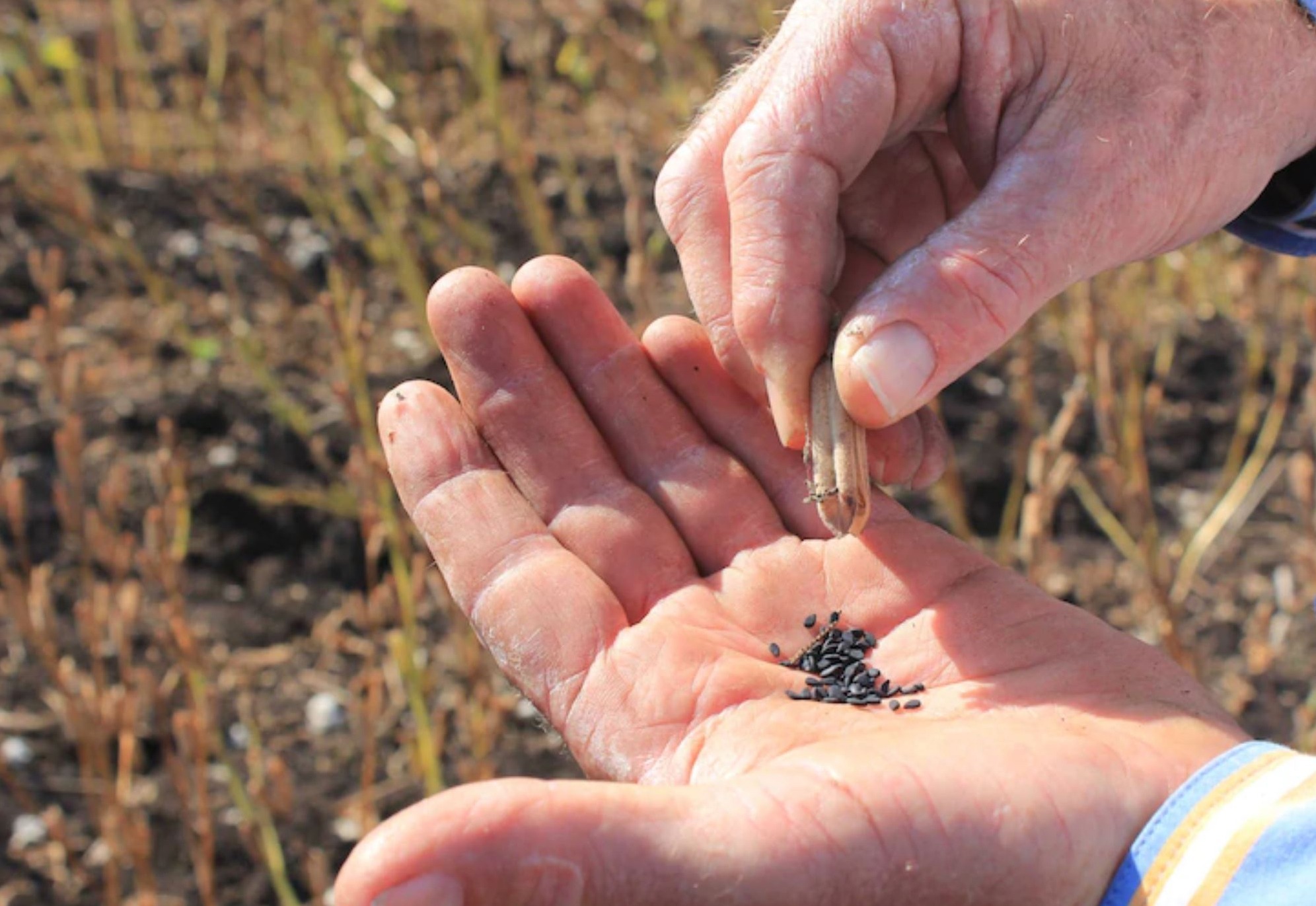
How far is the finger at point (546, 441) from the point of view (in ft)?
5.91

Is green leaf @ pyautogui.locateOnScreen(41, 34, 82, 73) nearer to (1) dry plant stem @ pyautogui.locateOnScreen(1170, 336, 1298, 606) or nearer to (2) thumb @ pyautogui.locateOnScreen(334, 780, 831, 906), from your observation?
(1) dry plant stem @ pyautogui.locateOnScreen(1170, 336, 1298, 606)

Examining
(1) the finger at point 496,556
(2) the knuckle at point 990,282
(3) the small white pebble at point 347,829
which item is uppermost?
(2) the knuckle at point 990,282

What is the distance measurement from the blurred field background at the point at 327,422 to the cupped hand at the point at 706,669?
355 millimetres

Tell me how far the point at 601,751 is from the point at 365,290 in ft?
8.21

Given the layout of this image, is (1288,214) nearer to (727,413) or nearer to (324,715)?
(727,413)

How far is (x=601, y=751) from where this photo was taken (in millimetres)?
1558

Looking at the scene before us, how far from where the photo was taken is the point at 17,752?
2.66 meters

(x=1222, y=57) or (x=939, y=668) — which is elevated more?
(x=1222, y=57)

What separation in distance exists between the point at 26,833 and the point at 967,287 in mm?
1921

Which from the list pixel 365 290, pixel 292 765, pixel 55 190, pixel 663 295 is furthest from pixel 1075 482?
pixel 55 190

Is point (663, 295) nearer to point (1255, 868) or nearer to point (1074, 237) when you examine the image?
point (1074, 237)

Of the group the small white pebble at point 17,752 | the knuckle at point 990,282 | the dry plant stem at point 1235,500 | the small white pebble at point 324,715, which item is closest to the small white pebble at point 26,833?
the small white pebble at point 17,752

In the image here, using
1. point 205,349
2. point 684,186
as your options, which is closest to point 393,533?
point 684,186

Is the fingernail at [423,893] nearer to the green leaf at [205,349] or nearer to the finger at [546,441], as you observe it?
the finger at [546,441]
